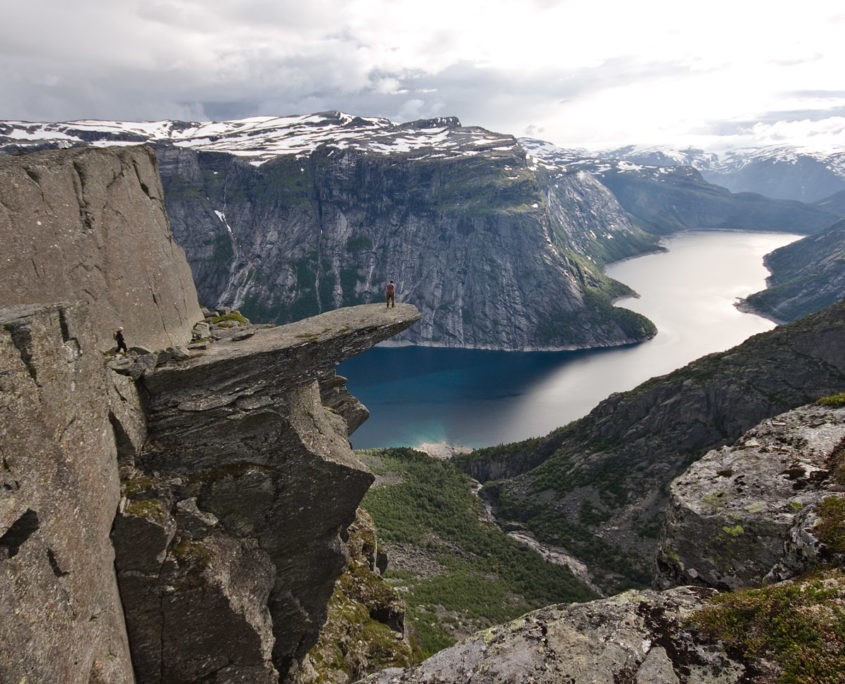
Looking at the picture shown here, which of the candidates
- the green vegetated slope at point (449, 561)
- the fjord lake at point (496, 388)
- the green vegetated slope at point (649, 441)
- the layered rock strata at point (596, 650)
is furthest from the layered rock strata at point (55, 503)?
the fjord lake at point (496, 388)

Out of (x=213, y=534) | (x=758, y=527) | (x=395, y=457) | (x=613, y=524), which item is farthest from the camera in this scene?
(x=395, y=457)

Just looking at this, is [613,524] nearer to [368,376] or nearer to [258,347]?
[258,347]

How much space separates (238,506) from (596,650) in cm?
1375

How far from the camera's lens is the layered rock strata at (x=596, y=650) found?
6.89 metres

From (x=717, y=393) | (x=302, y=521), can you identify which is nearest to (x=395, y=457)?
(x=717, y=393)

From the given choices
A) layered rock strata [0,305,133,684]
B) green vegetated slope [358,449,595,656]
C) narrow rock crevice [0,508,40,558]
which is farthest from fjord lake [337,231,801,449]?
narrow rock crevice [0,508,40,558]

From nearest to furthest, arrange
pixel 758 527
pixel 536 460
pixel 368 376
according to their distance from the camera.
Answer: pixel 758 527 → pixel 536 460 → pixel 368 376

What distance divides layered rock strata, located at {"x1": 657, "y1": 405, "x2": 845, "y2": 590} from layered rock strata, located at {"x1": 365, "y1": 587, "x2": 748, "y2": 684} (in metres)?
2.31

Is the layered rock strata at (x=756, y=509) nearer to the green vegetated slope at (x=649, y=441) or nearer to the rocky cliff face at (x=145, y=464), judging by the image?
the rocky cliff face at (x=145, y=464)

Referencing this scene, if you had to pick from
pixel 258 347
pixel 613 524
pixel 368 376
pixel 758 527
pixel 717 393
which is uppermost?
pixel 258 347

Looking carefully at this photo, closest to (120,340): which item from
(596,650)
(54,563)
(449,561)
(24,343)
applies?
(24,343)

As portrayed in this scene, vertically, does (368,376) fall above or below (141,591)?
below

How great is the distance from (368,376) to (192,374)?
526ft

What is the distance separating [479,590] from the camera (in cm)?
5050
